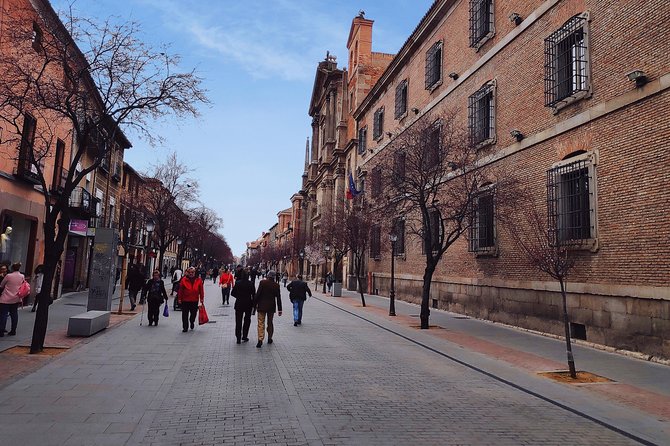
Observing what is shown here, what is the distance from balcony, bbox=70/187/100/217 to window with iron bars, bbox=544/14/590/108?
20151mm

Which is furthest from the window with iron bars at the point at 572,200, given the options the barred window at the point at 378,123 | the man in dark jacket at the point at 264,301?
the barred window at the point at 378,123

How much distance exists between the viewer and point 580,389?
26.6ft

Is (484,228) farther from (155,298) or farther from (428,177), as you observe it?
(155,298)

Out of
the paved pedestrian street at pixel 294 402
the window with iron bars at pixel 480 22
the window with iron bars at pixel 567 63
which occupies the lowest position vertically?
the paved pedestrian street at pixel 294 402

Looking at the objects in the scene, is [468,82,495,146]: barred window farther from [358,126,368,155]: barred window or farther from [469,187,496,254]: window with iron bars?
[358,126,368,155]: barred window

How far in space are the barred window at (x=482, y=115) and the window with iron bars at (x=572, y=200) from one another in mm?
4265

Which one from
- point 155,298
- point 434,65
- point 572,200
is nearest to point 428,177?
point 572,200

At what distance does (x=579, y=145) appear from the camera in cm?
1359

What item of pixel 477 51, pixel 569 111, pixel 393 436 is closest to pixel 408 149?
pixel 569 111

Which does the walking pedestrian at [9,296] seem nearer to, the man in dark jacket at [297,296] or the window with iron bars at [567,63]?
the man in dark jacket at [297,296]

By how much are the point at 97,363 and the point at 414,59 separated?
24.2 meters

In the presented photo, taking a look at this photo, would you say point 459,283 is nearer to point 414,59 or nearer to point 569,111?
point 569,111

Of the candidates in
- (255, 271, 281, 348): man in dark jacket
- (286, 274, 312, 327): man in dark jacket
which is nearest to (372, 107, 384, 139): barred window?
(286, 274, 312, 327): man in dark jacket

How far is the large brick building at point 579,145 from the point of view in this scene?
36.4ft
